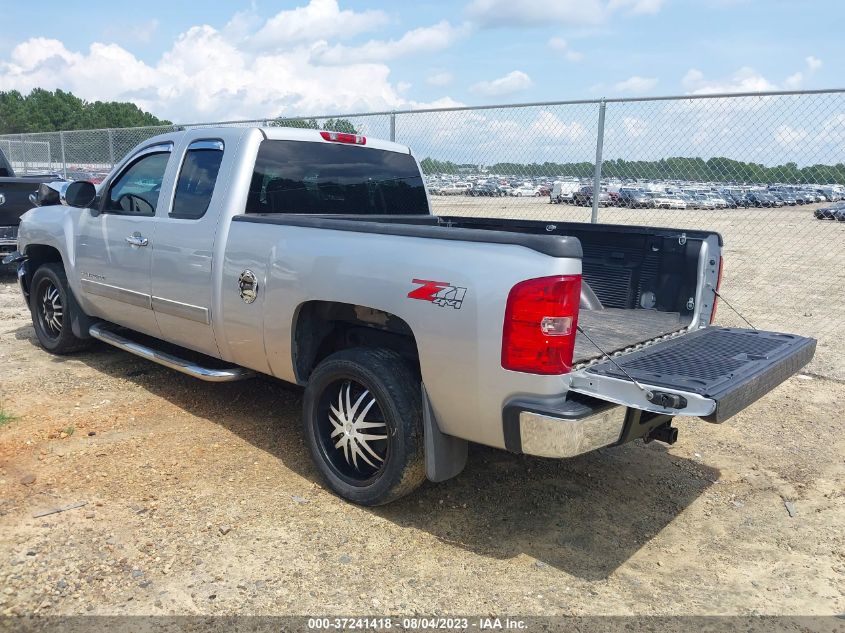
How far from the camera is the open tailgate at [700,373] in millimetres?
2785

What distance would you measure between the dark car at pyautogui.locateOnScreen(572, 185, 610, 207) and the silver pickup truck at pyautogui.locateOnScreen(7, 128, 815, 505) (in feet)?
8.10

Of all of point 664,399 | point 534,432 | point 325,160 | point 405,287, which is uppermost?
point 325,160

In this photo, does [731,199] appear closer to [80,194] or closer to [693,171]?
[693,171]

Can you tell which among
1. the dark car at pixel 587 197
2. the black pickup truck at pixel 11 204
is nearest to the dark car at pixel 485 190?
the dark car at pixel 587 197

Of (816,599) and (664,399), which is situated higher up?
(664,399)

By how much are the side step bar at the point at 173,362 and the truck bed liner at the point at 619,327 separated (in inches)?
84.7

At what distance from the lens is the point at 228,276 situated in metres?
4.14

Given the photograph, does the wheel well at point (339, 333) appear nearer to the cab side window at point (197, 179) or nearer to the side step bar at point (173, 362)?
the side step bar at point (173, 362)

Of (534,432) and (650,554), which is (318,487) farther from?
(650,554)

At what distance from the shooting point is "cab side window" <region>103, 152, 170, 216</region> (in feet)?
16.2

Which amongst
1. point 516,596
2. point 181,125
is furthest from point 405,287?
point 181,125

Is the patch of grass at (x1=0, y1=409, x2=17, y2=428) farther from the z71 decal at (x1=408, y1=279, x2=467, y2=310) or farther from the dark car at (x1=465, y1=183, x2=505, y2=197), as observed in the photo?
the dark car at (x1=465, y1=183, x2=505, y2=197)

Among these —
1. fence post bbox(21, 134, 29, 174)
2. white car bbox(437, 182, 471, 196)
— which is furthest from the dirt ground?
fence post bbox(21, 134, 29, 174)

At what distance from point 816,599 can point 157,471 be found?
3.46 m
